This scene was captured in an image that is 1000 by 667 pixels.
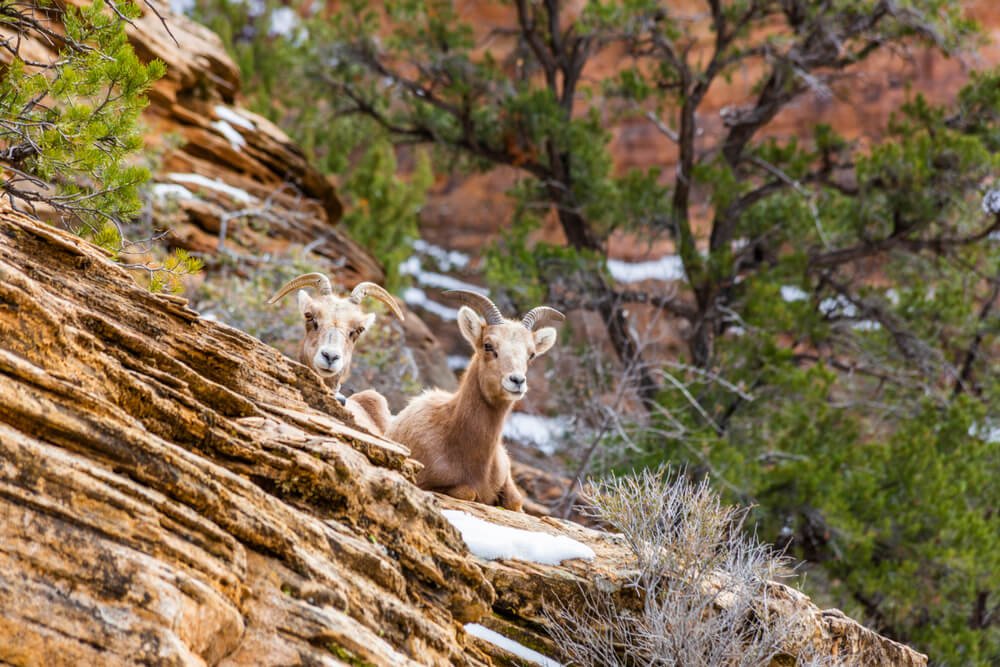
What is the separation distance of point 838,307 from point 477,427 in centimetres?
923

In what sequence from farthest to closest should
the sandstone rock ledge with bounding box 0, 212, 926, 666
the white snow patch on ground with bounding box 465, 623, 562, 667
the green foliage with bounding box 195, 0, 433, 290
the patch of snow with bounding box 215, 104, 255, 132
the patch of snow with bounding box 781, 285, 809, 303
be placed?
the green foliage with bounding box 195, 0, 433, 290 → the patch of snow with bounding box 781, 285, 809, 303 → the patch of snow with bounding box 215, 104, 255, 132 → the white snow patch on ground with bounding box 465, 623, 562, 667 → the sandstone rock ledge with bounding box 0, 212, 926, 666

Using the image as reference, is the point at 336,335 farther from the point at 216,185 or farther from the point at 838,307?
the point at 838,307

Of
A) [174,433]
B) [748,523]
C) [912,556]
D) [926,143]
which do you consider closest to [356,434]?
[174,433]

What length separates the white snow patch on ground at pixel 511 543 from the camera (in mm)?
5148

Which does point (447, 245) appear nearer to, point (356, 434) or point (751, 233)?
point (751, 233)

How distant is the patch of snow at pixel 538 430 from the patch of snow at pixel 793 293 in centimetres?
357

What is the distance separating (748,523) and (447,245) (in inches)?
739

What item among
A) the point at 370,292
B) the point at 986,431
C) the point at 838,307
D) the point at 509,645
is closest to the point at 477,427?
the point at 370,292

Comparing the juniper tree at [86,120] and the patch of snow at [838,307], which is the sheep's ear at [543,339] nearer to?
the juniper tree at [86,120]

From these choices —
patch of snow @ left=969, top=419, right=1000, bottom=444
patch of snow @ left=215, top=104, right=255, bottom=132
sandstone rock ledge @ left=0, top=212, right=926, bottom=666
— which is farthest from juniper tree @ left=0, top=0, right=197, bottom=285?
patch of snow @ left=969, top=419, right=1000, bottom=444

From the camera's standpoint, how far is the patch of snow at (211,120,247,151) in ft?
43.3

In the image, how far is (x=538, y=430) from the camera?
13555 millimetres

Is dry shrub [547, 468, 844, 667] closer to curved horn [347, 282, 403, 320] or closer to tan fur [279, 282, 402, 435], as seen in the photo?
tan fur [279, 282, 402, 435]

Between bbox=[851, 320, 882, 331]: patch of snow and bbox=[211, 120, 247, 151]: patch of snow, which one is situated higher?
bbox=[851, 320, 882, 331]: patch of snow
